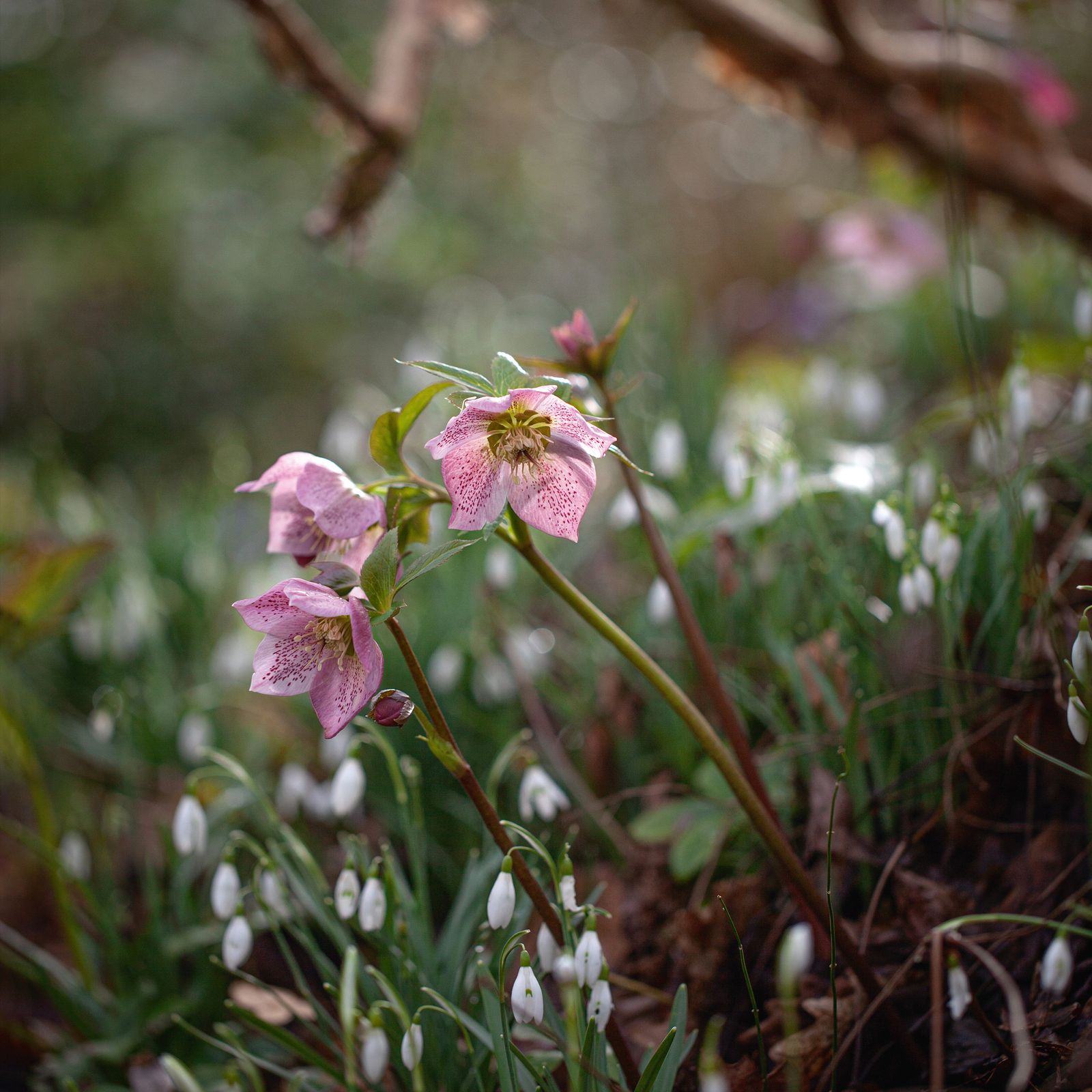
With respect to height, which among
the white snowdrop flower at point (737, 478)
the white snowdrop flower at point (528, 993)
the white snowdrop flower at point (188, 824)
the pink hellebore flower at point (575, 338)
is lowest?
the white snowdrop flower at point (188, 824)

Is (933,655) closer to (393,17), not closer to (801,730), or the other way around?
(801,730)

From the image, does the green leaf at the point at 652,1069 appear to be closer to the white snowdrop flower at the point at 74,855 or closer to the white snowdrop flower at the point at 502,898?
the white snowdrop flower at the point at 502,898

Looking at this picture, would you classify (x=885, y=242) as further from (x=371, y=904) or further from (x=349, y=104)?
(x=371, y=904)

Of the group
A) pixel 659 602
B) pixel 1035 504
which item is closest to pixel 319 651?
Result: pixel 659 602

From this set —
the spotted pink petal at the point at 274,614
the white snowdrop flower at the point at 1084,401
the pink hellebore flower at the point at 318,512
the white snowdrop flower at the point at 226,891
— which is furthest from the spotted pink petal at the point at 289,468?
the white snowdrop flower at the point at 1084,401

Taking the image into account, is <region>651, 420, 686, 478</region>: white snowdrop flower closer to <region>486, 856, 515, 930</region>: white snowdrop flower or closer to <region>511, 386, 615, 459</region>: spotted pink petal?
<region>511, 386, 615, 459</region>: spotted pink petal

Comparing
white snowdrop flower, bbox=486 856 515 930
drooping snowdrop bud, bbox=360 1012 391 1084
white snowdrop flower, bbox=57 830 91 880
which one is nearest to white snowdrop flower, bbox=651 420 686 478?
white snowdrop flower, bbox=486 856 515 930
